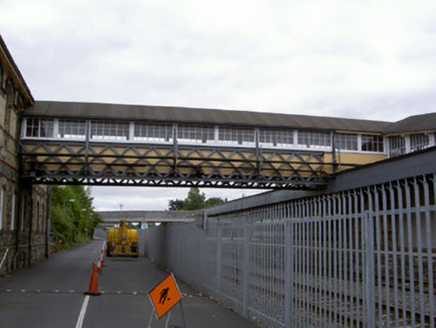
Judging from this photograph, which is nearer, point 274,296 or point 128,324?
point 274,296

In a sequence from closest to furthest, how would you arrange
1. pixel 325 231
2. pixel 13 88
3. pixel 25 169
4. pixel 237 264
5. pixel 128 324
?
pixel 325 231
pixel 128 324
pixel 237 264
pixel 13 88
pixel 25 169

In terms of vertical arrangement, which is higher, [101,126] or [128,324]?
[101,126]

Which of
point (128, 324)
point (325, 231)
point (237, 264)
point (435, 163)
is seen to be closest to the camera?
point (325, 231)

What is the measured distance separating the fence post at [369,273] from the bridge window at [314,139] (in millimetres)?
24315

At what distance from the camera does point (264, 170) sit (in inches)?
Answer: 1129

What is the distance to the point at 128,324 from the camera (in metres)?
10.4

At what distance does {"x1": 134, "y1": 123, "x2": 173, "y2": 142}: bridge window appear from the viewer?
2819 cm

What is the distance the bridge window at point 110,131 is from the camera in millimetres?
27719

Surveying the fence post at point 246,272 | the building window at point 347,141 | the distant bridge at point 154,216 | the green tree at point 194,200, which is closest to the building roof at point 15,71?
the fence post at point 246,272

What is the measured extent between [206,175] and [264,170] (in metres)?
3.31

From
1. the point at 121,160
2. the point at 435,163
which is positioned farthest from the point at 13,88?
the point at 435,163

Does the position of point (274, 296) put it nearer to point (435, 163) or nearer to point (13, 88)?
point (435, 163)

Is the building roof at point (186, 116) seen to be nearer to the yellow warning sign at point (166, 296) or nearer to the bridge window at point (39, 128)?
the bridge window at point (39, 128)

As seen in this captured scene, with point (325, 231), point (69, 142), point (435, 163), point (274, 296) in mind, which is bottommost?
point (274, 296)
